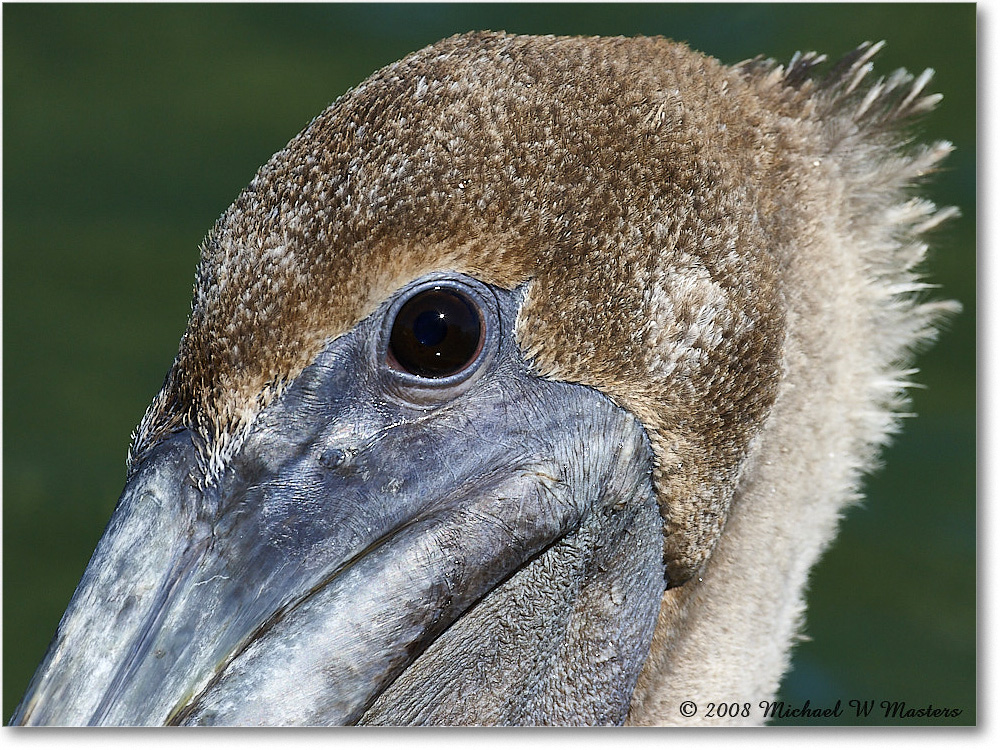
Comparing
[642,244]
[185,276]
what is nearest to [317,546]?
[642,244]

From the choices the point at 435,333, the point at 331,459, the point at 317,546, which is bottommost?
the point at 317,546

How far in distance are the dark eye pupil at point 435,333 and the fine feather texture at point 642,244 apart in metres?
0.05

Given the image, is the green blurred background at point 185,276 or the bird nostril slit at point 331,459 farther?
the green blurred background at point 185,276

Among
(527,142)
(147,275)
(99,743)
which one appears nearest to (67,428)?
(147,275)

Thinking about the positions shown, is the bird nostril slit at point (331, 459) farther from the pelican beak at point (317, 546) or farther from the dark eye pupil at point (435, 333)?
the dark eye pupil at point (435, 333)

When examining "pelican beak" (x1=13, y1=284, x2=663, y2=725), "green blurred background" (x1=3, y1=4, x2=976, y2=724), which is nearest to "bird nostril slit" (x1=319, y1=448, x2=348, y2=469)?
"pelican beak" (x1=13, y1=284, x2=663, y2=725)

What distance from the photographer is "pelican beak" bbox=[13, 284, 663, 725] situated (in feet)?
6.26

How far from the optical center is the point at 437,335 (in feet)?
6.34

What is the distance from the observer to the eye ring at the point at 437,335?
6.28 ft

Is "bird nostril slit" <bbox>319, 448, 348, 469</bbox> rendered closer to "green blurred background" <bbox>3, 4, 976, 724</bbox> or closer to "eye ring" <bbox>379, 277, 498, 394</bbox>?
"eye ring" <bbox>379, 277, 498, 394</bbox>

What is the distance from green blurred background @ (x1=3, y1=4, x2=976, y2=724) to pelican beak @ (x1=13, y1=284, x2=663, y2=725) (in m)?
1.85

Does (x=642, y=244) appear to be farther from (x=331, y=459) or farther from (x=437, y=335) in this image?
(x=331, y=459)

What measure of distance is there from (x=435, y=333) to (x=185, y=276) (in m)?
3.69

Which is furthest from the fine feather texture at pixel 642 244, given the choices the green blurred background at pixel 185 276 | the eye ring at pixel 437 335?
the green blurred background at pixel 185 276
